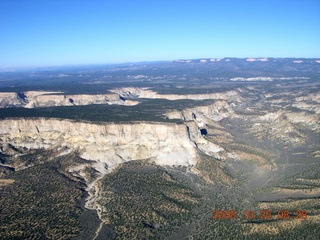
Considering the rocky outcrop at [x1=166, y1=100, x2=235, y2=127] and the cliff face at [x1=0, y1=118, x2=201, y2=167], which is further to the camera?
the rocky outcrop at [x1=166, y1=100, x2=235, y2=127]

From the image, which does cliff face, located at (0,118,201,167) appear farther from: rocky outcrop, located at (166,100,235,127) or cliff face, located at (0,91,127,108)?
cliff face, located at (0,91,127,108)

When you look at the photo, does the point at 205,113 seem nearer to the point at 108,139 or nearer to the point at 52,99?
the point at 108,139

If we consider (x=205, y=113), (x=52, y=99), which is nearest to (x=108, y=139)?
(x=205, y=113)

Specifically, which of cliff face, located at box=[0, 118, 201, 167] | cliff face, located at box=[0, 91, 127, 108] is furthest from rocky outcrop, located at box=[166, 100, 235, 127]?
cliff face, located at box=[0, 91, 127, 108]

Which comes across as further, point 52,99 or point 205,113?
point 52,99

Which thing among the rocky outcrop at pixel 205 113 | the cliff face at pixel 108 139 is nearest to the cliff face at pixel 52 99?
the rocky outcrop at pixel 205 113

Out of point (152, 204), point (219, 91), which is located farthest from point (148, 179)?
point (219, 91)

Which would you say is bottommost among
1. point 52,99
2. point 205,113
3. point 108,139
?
point 205,113

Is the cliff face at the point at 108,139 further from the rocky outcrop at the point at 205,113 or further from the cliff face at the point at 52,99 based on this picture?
the cliff face at the point at 52,99
